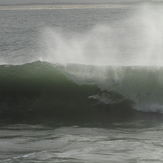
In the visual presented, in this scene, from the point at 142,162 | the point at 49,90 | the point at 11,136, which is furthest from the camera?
the point at 49,90

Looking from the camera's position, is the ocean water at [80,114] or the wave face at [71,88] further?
the wave face at [71,88]

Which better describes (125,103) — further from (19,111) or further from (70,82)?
(19,111)

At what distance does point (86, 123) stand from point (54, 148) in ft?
8.81

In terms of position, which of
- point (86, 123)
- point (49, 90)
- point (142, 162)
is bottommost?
point (142, 162)

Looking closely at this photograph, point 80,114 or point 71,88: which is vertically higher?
point 71,88

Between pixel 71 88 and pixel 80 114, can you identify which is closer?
pixel 80 114

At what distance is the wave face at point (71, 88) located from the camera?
12.4m

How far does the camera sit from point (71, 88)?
13188mm

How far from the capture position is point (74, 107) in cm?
1254

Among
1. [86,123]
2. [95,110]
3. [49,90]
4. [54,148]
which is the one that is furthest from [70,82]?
[54,148]

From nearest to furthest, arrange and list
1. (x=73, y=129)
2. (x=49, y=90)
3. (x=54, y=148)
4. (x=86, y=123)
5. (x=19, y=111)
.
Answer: (x=54, y=148), (x=73, y=129), (x=86, y=123), (x=19, y=111), (x=49, y=90)

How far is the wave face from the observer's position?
12430 mm

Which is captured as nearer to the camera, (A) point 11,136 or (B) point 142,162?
(B) point 142,162

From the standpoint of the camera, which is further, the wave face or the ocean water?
Result: the wave face
